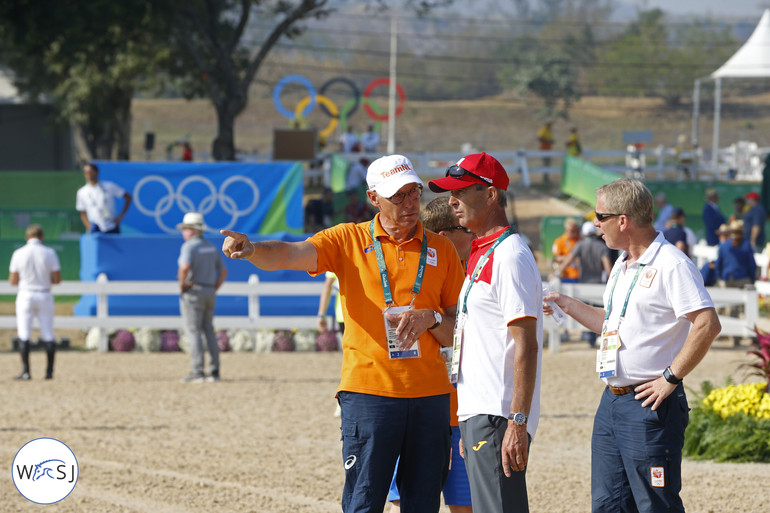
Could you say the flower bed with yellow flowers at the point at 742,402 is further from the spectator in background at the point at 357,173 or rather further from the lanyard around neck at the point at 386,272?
the spectator in background at the point at 357,173

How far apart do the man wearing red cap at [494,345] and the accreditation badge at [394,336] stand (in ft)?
0.74

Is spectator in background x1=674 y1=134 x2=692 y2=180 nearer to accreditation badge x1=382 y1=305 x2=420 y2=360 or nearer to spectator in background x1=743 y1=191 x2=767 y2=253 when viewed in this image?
spectator in background x1=743 y1=191 x2=767 y2=253

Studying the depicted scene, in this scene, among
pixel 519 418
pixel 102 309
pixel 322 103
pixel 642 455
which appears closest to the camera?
pixel 519 418

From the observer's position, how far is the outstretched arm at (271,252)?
4230mm

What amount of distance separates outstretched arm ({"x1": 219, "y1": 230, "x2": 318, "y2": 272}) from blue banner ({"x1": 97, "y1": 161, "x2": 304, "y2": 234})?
13089mm

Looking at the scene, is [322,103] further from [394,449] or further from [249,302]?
[394,449]

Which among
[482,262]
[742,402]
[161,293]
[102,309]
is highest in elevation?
[482,262]

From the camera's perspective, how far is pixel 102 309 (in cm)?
1519

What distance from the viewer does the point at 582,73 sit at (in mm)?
103812

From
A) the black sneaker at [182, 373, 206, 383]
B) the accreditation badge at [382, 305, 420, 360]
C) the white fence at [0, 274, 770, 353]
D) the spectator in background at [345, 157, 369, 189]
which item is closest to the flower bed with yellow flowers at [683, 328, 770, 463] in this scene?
the accreditation badge at [382, 305, 420, 360]

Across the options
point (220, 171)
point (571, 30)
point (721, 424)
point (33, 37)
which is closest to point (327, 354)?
point (220, 171)

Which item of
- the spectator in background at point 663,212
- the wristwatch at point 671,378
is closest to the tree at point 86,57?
the spectator in background at point 663,212

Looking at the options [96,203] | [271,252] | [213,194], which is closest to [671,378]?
[271,252]

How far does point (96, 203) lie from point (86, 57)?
15581 millimetres
